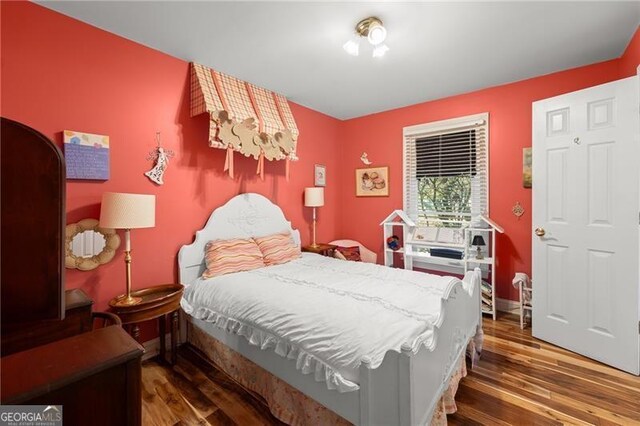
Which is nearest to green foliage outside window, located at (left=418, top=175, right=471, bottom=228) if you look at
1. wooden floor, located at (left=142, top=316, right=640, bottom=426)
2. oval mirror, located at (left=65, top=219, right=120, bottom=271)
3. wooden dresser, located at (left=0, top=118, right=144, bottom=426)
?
wooden floor, located at (left=142, top=316, right=640, bottom=426)

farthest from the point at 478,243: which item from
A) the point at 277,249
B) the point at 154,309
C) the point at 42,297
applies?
the point at 42,297

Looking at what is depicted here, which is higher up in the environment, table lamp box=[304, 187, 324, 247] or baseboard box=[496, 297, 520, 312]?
table lamp box=[304, 187, 324, 247]

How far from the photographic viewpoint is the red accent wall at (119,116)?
1.84m

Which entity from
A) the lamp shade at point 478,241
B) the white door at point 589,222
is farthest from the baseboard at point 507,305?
the lamp shade at point 478,241

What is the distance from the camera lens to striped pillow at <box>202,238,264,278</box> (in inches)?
98.1

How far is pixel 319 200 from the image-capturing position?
3736 millimetres

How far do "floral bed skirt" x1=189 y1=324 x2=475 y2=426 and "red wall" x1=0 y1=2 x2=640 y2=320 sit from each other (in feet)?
2.98

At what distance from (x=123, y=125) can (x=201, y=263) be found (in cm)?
131

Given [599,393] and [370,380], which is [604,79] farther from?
[370,380]

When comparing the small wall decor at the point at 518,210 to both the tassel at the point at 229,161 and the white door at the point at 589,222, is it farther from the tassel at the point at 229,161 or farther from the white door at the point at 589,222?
the tassel at the point at 229,161

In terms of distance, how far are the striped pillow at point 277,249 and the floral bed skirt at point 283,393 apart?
91cm

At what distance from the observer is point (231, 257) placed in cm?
259

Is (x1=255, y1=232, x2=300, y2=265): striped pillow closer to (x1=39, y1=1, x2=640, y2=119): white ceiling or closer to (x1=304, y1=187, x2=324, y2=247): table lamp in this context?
(x1=304, y1=187, x2=324, y2=247): table lamp

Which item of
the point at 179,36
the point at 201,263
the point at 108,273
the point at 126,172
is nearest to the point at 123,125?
the point at 126,172
